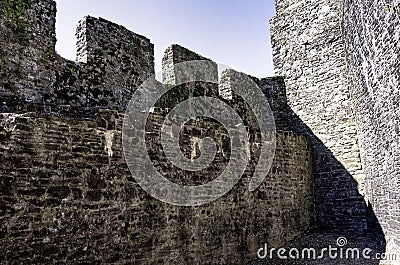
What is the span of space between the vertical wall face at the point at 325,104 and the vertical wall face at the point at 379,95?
57cm

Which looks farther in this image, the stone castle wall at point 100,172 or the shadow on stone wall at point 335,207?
the shadow on stone wall at point 335,207

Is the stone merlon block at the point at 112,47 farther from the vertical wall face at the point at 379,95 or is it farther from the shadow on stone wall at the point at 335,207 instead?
the shadow on stone wall at the point at 335,207

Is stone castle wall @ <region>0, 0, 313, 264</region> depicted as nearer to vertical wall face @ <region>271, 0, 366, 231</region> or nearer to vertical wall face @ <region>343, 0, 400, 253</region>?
vertical wall face @ <region>271, 0, 366, 231</region>

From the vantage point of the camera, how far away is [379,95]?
6.10 meters

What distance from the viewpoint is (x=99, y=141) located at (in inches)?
188

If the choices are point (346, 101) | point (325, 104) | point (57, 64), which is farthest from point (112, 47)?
point (346, 101)

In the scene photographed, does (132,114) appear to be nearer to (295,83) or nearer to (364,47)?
(364,47)

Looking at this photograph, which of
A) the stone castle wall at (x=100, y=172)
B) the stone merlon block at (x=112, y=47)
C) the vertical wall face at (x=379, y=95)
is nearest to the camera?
the stone castle wall at (x=100, y=172)

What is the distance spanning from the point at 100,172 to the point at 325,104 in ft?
20.4

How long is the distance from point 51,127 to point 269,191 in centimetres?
436

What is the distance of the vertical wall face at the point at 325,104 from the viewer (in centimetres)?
883

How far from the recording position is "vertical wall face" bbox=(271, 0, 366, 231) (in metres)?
8.83

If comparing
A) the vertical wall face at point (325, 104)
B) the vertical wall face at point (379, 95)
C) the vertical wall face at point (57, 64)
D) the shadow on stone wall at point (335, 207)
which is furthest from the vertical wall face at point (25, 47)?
the vertical wall face at point (325, 104)

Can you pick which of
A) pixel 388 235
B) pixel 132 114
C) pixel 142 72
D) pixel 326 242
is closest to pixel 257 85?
pixel 142 72
